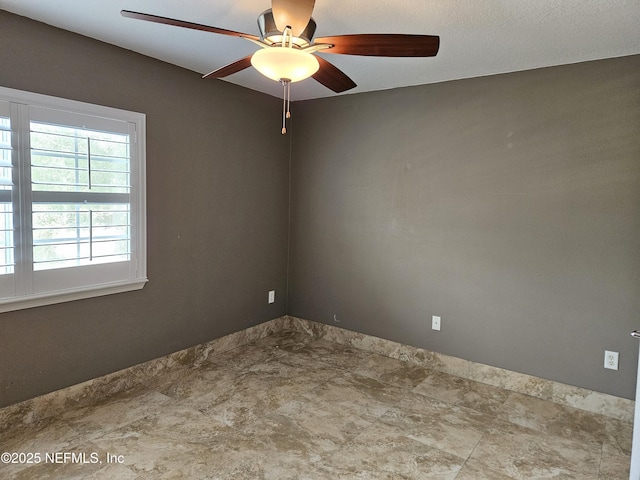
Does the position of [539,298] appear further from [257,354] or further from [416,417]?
[257,354]

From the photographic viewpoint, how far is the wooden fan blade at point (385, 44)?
1587 mm

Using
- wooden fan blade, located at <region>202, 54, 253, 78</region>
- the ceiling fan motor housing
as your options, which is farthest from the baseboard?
the ceiling fan motor housing

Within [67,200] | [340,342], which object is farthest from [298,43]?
[340,342]

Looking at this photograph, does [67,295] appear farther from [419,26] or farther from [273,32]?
[419,26]

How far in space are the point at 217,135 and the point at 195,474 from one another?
2.47 m

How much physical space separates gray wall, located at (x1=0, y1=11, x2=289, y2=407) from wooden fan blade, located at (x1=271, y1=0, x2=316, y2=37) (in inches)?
65.8

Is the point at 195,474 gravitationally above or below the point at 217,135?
below

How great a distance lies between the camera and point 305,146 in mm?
4125

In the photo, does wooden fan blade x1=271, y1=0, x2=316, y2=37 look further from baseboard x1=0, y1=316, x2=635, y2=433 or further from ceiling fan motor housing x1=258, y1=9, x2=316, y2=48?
baseboard x1=0, y1=316, x2=635, y2=433

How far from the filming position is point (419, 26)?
2.28 meters

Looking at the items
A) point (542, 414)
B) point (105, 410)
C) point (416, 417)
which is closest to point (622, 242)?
point (542, 414)

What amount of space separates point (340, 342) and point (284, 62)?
2.92m

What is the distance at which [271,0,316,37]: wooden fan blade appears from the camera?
1514mm

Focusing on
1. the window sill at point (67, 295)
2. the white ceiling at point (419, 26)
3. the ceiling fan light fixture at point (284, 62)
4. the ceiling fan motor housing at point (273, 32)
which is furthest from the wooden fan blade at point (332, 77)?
the window sill at point (67, 295)
